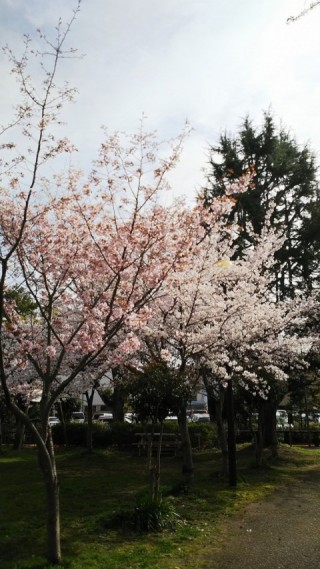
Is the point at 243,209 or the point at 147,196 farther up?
the point at 243,209

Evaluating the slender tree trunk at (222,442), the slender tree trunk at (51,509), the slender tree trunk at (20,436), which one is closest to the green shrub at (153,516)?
the slender tree trunk at (51,509)

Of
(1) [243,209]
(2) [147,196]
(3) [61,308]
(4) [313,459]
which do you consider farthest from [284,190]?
(2) [147,196]

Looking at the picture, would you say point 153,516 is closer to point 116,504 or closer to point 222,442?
point 116,504

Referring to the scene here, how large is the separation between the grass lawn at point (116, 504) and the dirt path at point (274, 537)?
11.7 inches

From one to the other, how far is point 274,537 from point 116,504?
4.03 meters

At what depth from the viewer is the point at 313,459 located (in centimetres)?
1744

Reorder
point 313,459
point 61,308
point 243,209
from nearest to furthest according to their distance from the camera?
point 61,308
point 313,459
point 243,209

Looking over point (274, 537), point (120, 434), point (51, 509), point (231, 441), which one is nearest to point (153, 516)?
point (274, 537)

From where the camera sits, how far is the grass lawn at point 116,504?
668 cm

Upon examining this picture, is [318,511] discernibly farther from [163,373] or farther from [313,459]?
[313,459]

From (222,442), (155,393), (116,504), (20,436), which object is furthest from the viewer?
(20,436)

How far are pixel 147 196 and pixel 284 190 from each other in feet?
52.3

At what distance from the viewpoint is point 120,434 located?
70.2ft

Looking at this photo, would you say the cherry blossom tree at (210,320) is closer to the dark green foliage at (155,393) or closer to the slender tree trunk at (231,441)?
the slender tree trunk at (231,441)
